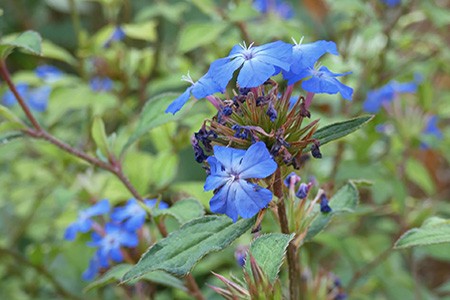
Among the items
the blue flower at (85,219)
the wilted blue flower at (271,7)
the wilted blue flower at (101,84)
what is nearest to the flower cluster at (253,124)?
the blue flower at (85,219)

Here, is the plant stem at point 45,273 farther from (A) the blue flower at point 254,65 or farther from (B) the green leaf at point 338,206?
(A) the blue flower at point 254,65

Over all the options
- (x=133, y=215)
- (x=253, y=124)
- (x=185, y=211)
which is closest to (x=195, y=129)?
(x=133, y=215)

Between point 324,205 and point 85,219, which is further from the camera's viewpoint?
point 85,219

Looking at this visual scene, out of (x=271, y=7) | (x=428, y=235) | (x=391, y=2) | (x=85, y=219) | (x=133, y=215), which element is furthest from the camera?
(x=271, y=7)

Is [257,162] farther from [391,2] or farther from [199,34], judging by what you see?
[391,2]

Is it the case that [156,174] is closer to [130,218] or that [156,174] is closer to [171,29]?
[130,218]

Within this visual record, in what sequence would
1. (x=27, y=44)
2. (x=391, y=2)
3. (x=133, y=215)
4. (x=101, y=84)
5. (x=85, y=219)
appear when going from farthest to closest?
1. (x=101, y=84)
2. (x=391, y=2)
3. (x=85, y=219)
4. (x=133, y=215)
5. (x=27, y=44)
